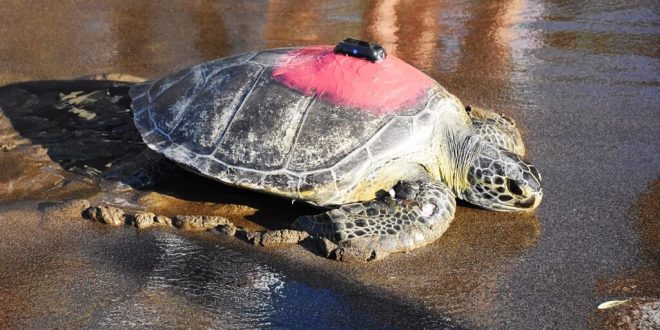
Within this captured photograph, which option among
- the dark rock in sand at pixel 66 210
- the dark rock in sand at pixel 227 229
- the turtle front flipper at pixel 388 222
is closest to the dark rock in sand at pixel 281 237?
the turtle front flipper at pixel 388 222

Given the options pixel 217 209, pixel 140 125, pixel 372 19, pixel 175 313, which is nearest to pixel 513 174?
pixel 217 209

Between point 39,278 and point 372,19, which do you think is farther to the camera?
point 372,19

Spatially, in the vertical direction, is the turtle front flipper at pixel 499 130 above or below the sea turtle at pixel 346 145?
below

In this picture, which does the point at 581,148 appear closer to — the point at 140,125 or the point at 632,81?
the point at 632,81

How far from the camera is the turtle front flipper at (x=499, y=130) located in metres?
4.54

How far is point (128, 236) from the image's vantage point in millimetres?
3693

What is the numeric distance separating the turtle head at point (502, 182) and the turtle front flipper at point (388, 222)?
28cm

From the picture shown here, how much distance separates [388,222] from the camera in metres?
3.71

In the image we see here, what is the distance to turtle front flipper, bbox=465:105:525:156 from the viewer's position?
4.54m

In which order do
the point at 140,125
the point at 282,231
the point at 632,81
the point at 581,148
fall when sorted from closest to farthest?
the point at 282,231 → the point at 140,125 → the point at 581,148 → the point at 632,81

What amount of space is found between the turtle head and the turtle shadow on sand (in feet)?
3.61

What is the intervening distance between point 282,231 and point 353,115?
85 cm

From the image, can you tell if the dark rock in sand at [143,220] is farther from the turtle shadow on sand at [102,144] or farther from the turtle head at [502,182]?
the turtle head at [502,182]

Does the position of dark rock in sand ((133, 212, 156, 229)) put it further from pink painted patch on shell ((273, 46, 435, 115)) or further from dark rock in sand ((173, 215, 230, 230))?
pink painted patch on shell ((273, 46, 435, 115))
